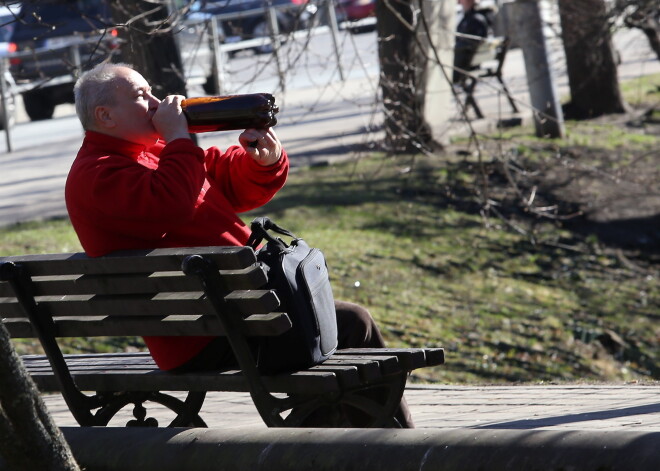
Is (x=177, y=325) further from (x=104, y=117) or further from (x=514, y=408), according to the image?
(x=514, y=408)

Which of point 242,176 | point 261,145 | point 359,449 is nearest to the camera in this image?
point 359,449

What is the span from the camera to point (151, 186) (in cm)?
369

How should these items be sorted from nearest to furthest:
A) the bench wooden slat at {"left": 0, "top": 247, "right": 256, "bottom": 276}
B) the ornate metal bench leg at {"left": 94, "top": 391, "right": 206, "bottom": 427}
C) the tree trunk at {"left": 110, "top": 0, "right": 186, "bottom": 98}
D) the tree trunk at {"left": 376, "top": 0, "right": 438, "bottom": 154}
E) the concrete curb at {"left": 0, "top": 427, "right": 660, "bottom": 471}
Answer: the concrete curb at {"left": 0, "top": 427, "right": 660, "bottom": 471} → the bench wooden slat at {"left": 0, "top": 247, "right": 256, "bottom": 276} → the ornate metal bench leg at {"left": 94, "top": 391, "right": 206, "bottom": 427} → the tree trunk at {"left": 110, "top": 0, "right": 186, "bottom": 98} → the tree trunk at {"left": 376, "top": 0, "right": 438, "bottom": 154}

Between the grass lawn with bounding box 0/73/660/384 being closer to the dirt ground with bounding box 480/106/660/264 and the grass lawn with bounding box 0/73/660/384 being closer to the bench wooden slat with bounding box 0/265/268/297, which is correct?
the dirt ground with bounding box 480/106/660/264

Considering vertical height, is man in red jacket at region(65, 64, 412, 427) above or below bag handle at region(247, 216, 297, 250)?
above

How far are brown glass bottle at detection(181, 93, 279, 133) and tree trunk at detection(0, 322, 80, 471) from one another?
3.84 feet

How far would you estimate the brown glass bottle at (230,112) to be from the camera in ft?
12.4

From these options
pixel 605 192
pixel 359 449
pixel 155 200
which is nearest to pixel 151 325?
pixel 155 200

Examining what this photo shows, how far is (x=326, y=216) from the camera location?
10742 mm

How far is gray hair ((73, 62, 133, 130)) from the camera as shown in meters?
3.89

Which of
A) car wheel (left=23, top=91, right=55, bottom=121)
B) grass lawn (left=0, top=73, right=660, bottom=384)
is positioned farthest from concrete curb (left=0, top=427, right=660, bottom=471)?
car wheel (left=23, top=91, right=55, bottom=121)

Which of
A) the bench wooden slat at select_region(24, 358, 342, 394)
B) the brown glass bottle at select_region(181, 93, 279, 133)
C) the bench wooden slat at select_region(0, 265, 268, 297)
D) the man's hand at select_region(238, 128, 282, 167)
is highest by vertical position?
the brown glass bottle at select_region(181, 93, 279, 133)

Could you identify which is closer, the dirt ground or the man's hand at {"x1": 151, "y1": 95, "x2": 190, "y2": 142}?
the man's hand at {"x1": 151, "y1": 95, "x2": 190, "y2": 142}

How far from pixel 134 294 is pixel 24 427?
939 millimetres
